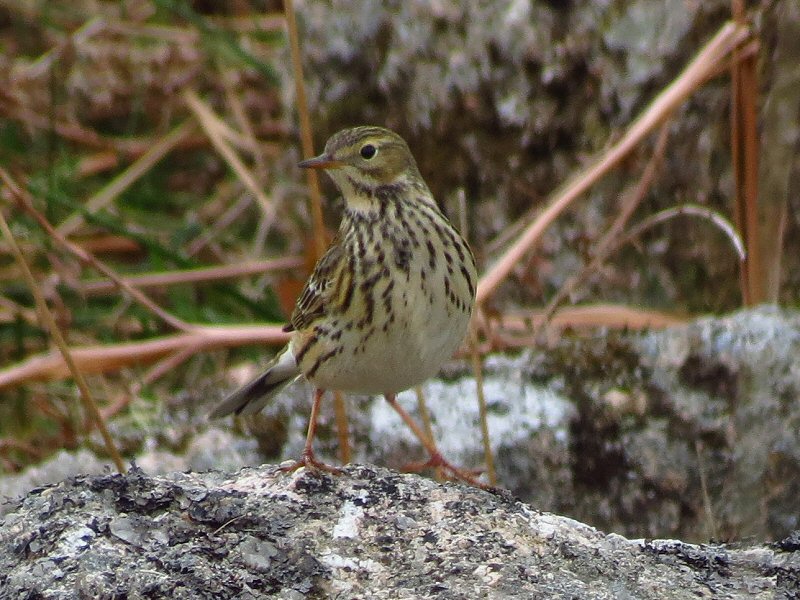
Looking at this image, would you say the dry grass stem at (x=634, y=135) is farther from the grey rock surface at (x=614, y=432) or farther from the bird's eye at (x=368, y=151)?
the bird's eye at (x=368, y=151)

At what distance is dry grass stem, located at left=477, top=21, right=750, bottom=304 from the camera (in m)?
4.56

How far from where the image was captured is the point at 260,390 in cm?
415

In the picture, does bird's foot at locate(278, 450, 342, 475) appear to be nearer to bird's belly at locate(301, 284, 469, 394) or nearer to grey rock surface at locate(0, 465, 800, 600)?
grey rock surface at locate(0, 465, 800, 600)

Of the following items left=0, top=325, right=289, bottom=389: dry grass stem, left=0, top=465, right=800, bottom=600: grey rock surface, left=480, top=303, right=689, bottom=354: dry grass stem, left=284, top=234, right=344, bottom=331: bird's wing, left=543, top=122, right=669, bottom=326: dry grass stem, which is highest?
left=543, top=122, right=669, bottom=326: dry grass stem

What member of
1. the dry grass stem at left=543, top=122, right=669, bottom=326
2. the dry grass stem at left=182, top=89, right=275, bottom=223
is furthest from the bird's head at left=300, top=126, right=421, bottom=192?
the dry grass stem at left=182, top=89, right=275, bottom=223

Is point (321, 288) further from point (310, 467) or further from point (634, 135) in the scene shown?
point (634, 135)

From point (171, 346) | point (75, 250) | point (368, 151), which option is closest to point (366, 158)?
point (368, 151)

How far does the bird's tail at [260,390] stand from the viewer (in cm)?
410

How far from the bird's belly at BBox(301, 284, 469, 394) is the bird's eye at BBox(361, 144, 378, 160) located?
505 mm

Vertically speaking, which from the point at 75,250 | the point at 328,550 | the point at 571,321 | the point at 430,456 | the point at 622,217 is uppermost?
the point at 622,217

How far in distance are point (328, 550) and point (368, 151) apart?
5.53 feet

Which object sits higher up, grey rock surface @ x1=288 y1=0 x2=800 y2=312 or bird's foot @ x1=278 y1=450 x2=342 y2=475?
grey rock surface @ x1=288 y1=0 x2=800 y2=312

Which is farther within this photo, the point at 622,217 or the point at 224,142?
the point at 224,142

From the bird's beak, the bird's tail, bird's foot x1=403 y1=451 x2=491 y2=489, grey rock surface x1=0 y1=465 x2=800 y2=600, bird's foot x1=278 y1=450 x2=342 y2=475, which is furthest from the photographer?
the bird's tail
